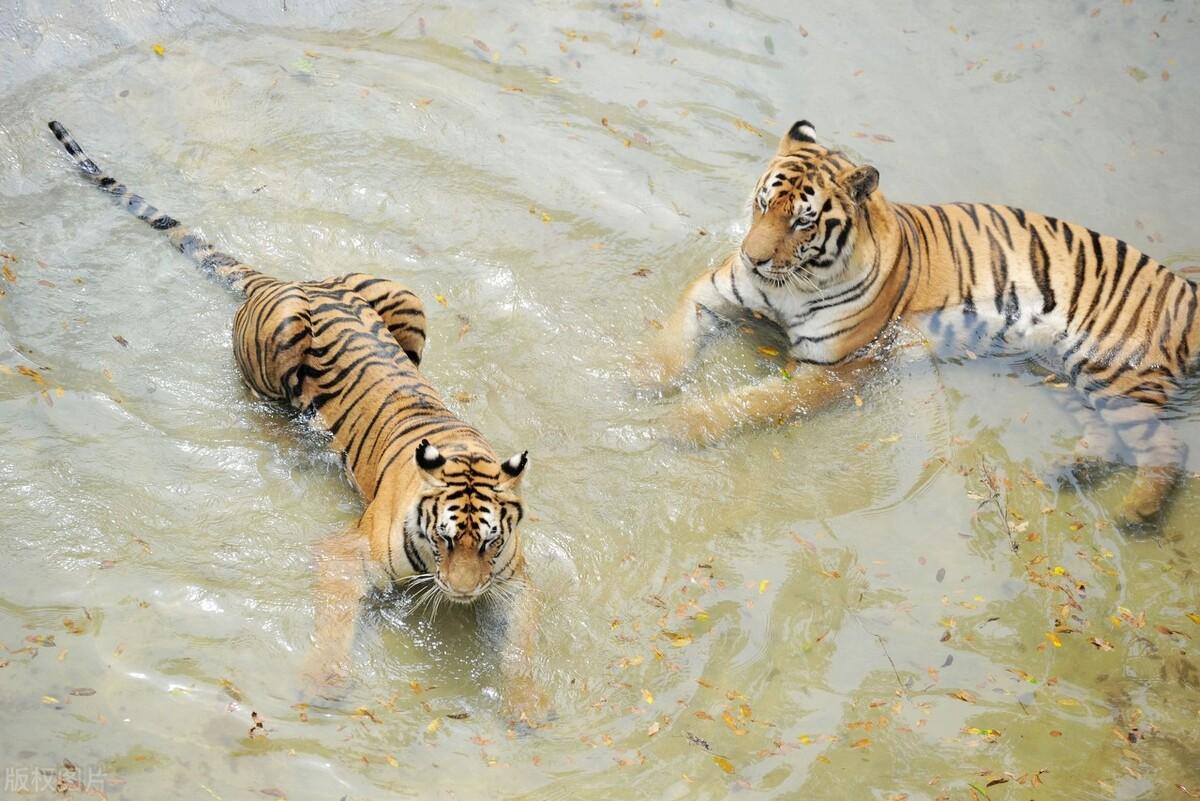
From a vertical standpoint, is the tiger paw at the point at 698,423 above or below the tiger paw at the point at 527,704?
above

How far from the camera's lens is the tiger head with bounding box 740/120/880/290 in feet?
17.4

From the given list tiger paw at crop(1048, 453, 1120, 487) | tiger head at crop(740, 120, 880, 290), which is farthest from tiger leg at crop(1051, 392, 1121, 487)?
tiger head at crop(740, 120, 880, 290)

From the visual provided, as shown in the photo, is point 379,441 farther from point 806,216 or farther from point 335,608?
point 806,216

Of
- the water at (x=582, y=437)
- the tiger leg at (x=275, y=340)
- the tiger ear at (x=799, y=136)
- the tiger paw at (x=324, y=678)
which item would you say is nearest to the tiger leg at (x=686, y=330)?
the water at (x=582, y=437)

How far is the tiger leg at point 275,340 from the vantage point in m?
4.54

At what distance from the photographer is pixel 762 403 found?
209 inches

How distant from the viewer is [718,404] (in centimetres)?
527

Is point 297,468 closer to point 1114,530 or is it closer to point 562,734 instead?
point 562,734

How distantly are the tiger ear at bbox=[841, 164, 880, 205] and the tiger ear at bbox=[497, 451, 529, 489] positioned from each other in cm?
230

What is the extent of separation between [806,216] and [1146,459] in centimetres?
195

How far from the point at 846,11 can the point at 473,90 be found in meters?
2.60

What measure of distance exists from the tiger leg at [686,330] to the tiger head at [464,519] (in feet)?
5.18

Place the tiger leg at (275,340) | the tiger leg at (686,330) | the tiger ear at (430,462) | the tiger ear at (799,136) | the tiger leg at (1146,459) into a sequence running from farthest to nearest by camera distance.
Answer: the tiger ear at (799,136), the tiger leg at (686,330), the tiger leg at (1146,459), the tiger leg at (275,340), the tiger ear at (430,462)

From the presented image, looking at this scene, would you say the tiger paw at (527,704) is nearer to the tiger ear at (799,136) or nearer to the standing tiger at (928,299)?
the standing tiger at (928,299)
